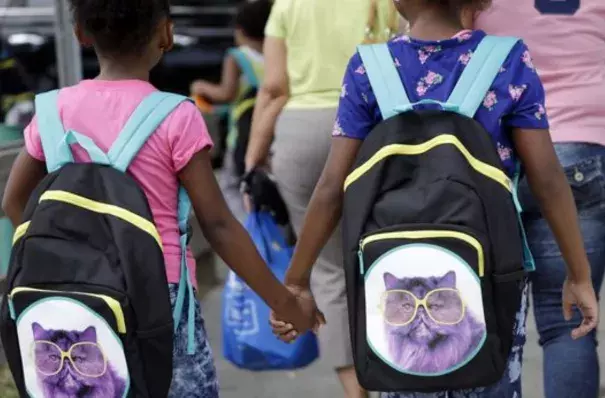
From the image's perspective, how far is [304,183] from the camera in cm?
450

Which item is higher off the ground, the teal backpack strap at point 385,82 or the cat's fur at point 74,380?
the teal backpack strap at point 385,82

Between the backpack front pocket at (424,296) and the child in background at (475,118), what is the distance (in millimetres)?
221

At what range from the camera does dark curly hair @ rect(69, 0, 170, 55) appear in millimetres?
3006

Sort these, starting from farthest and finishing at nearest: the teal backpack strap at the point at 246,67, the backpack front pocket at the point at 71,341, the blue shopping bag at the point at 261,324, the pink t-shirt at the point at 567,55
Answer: the teal backpack strap at the point at 246,67 → the blue shopping bag at the point at 261,324 → the pink t-shirt at the point at 567,55 → the backpack front pocket at the point at 71,341

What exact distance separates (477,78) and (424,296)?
21.1 inches

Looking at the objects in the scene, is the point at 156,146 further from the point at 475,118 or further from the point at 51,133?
the point at 475,118

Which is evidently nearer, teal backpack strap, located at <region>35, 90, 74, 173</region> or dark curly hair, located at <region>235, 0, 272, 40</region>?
teal backpack strap, located at <region>35, 90, 74, 173</region>

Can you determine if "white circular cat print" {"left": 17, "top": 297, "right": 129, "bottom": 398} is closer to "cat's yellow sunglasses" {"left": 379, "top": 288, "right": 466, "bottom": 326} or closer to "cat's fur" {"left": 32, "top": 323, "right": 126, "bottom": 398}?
"cat's fur" {"left": 32, "top": 323, "right": 126, "bottom": 398}

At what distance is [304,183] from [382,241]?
1.63 metres

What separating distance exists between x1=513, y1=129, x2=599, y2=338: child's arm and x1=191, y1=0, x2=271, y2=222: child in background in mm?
3177

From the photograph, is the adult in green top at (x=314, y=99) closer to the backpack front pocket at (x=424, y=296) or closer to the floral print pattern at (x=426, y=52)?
the floral print pattern at (x=426, y=52)

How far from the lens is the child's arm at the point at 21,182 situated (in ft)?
10.3

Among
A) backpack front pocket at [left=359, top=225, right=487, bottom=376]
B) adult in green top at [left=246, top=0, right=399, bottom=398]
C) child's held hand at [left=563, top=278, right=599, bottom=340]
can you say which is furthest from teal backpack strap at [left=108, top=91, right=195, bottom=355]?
adult in green top at [left=246, top=0, right=399, bottom=398]

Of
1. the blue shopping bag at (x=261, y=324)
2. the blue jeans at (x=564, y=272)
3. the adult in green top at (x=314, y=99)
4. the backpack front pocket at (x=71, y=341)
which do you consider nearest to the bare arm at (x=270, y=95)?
the adult in green top at (x=314, y=99)
